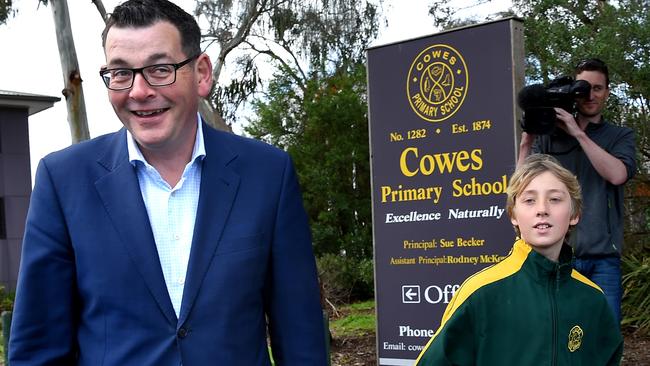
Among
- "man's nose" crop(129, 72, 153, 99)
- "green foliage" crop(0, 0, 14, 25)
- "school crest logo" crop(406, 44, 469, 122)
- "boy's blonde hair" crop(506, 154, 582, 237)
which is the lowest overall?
"boy's blonde hair" crop(506, 154, 582, 237)

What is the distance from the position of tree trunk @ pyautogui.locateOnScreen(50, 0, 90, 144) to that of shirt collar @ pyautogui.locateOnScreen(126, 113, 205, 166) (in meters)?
11.6

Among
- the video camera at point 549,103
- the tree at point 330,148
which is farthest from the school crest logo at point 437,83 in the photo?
the tree at point 330,148

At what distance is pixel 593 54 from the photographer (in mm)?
10375

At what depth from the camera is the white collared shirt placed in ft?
7.50

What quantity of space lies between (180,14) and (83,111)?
38.8ft

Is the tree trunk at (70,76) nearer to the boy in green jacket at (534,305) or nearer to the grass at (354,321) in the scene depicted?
the grass at (354,321)

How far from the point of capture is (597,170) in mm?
4602

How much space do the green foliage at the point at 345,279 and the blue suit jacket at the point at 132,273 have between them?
13.0 m

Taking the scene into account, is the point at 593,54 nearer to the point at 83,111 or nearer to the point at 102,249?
the point at 83,111

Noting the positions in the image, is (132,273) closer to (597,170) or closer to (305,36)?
(597,170)

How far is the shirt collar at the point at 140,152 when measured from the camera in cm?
236

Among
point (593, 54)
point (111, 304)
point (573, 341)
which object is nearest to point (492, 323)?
point (573, 341)

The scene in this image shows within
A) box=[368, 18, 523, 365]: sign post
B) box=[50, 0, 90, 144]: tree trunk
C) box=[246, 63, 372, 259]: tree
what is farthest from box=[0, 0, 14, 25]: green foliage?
box=[368, 18, 523, 365]: sign post

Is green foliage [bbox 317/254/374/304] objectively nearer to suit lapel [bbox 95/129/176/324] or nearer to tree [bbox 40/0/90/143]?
tree [bbox 40/0/90/143]
